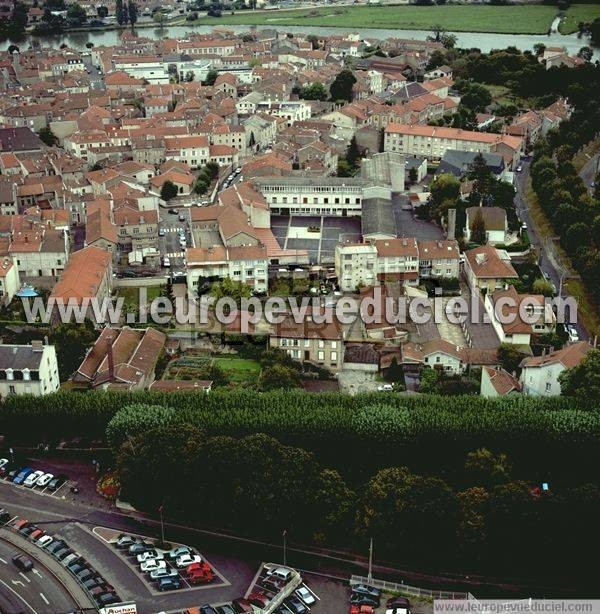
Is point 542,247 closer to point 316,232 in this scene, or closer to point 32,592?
point 316,232

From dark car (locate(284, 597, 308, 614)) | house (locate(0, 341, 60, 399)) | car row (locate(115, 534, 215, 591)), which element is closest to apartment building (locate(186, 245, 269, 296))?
house (locate(0, 341, 60, 399))

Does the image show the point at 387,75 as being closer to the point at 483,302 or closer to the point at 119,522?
the point at 483,302

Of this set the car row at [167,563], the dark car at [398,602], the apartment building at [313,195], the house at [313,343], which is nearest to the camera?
the dark car at [398,602]

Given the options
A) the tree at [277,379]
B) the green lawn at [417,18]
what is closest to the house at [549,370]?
the tree at [277,379]

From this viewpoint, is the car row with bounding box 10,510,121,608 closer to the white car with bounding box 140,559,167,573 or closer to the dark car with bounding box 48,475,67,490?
the white car with bounding box 140,559,167,573

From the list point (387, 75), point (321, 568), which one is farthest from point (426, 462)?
point (387, 75)

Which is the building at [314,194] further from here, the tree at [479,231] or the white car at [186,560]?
the white car at [186,560]
